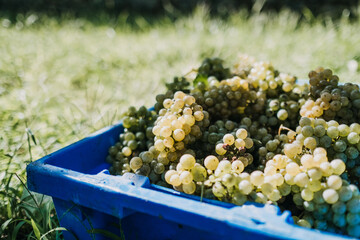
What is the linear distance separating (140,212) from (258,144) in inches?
20.4

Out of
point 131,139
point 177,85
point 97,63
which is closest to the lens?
point 131,139

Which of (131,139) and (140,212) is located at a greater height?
(131,139)

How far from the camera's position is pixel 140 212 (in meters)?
1.00

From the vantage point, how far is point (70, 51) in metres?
3.43

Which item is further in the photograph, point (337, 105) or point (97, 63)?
point (97, 63)

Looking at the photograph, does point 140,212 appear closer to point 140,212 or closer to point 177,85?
point 140,212

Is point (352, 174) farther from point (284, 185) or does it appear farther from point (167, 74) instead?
point (167, 74)

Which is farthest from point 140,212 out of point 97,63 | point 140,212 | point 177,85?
point 97,63

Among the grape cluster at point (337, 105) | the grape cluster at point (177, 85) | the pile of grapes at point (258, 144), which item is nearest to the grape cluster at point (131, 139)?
the pile of grapes at point (258, 144)

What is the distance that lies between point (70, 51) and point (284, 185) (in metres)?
2.99

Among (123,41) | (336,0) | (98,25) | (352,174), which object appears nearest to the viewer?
(352,174)

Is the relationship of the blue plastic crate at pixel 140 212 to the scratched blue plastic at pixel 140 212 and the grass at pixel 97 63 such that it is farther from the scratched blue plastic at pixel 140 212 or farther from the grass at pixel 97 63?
the grass at pixel 97 63

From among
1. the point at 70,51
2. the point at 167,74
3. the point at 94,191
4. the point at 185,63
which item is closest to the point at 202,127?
the point at 94,191

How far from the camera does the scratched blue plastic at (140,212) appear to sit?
2.62 feet
